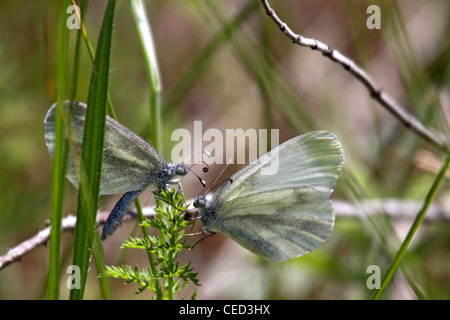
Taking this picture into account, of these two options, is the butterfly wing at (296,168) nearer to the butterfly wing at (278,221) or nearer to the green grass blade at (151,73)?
the butterfly wing at (278,221)

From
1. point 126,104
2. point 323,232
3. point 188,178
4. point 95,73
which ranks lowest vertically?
point 323,232

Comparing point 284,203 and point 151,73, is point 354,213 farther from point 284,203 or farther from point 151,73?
point 151,73

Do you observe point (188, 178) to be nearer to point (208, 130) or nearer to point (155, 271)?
point (208, 130)

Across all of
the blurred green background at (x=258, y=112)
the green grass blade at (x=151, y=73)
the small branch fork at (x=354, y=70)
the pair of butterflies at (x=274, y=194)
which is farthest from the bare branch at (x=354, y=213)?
the small branch fork at (x=354, y=70)

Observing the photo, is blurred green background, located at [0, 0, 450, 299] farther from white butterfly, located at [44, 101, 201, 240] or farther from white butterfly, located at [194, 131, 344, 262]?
white butterfly, located at [44, 101, 201, 240]

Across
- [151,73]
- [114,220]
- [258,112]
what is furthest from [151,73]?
[258,112]

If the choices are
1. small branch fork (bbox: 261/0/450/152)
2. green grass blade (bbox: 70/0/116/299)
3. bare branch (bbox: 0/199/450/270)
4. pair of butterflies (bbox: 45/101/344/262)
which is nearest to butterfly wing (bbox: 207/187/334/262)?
pair of butterflies (bbox: 45/101/344/262)

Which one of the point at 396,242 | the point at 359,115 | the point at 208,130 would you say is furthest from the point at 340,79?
the point at 396,242
